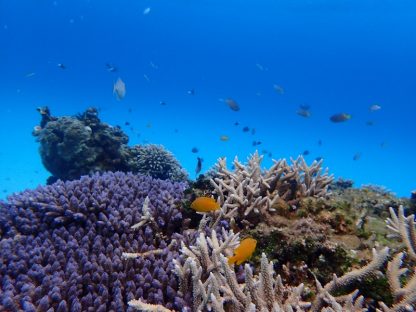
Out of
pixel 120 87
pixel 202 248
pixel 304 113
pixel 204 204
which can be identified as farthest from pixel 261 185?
pixel 304 113

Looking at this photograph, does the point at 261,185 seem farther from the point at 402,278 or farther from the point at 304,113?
the point at 304,113

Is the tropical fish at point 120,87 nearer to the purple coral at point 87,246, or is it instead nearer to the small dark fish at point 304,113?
the purple coral at point 87,246

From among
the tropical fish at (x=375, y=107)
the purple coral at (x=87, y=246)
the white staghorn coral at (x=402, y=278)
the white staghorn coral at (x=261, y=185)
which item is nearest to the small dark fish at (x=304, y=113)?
the tropical fish at (x=375, y=107)

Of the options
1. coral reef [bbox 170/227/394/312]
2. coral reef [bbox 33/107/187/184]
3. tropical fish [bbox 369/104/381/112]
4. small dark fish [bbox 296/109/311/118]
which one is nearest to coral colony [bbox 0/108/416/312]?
coral reef [bbox 170/227/394/312]

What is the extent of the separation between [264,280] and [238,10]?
90.2 m

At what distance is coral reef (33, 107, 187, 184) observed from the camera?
10.3 metres

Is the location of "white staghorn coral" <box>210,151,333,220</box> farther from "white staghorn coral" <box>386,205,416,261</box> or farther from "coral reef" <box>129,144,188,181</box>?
"coral reef" <box>129,144,188,181</box>

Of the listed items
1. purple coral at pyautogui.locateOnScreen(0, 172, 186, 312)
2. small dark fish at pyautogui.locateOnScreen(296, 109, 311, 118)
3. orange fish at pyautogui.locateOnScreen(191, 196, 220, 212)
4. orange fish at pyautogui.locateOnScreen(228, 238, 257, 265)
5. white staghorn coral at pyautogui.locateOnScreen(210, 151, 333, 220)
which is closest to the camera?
orange fish at pyautogui.locateOnScreen(228, 238, 257, 265)

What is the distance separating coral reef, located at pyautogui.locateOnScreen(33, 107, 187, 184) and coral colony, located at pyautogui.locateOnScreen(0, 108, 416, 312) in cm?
516

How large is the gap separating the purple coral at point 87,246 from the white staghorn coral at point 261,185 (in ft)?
2.45

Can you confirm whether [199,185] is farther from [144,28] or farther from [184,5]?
[144,28]

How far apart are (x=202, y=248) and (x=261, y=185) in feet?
6.32

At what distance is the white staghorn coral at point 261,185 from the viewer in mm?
4180

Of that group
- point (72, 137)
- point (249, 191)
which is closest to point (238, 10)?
point (72, 137)
